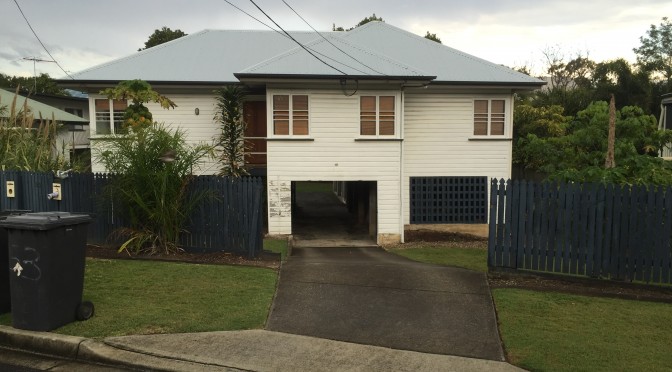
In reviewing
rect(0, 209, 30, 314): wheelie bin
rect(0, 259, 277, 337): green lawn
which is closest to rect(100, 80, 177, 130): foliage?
rect(0, 259, 277, 337): green lawn

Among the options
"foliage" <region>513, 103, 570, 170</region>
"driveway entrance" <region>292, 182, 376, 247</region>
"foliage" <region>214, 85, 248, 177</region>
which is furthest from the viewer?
"foliage" <region>513, 103, 570, 170</region>

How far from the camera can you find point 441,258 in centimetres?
1242

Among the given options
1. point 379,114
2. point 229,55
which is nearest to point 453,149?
point 379,114

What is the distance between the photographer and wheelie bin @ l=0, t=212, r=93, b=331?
18.7 ft

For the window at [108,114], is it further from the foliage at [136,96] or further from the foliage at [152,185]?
the foliage at [152,185]

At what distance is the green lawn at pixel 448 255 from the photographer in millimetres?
11531

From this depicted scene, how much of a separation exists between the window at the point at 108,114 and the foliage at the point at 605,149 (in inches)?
472

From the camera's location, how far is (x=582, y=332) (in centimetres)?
624

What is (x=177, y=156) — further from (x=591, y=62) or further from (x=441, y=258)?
(x=591, y=62)

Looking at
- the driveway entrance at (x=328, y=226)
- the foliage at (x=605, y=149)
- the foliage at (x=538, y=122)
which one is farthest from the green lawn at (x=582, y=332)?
the foliage at (x=538, y=122)

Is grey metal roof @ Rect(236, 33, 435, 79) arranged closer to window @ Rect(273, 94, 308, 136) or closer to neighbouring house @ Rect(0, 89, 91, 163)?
window @ Rect(273, 94, 308, 136)

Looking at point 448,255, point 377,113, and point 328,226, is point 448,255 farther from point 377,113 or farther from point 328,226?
point 328,226

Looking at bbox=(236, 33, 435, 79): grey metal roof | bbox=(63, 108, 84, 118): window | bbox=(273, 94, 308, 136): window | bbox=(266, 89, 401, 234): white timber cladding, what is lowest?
bbox=(266, 89, 401, 234): white timber cladding

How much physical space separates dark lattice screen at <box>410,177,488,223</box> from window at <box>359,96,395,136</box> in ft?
7.64
